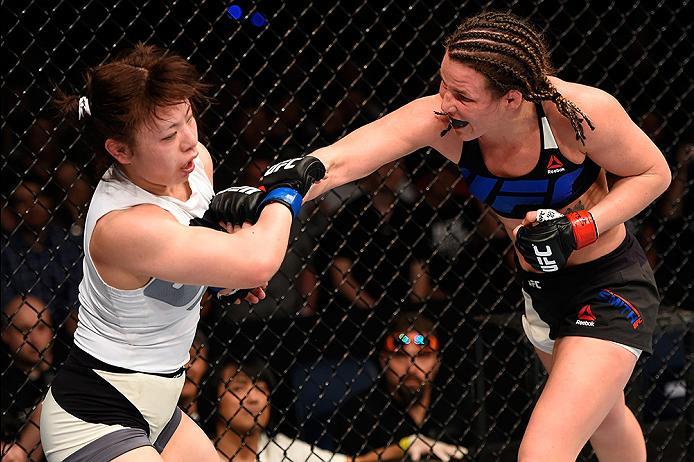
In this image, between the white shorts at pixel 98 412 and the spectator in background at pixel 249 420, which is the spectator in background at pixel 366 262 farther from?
the white shorts at pixel 98 412

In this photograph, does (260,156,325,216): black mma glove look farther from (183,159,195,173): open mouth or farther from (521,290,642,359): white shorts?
(521,290,642,359): white shorts

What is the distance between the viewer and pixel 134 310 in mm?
1760

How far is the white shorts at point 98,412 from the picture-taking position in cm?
174

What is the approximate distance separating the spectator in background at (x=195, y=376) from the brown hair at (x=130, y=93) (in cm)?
134

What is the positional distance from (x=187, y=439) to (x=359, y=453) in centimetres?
122

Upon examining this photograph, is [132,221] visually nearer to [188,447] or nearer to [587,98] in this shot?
[188,447]

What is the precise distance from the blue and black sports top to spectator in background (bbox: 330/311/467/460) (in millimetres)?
1048

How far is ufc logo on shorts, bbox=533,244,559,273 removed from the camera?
200cm

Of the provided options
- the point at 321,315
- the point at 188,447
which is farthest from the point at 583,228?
the point at 321,315

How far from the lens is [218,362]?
9.66 feet

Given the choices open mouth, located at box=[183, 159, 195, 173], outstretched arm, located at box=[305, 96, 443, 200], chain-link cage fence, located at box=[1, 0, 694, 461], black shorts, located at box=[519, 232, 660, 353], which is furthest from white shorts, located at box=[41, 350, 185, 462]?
chain-link cage fence, located at box=[1, 0, 694, 461]

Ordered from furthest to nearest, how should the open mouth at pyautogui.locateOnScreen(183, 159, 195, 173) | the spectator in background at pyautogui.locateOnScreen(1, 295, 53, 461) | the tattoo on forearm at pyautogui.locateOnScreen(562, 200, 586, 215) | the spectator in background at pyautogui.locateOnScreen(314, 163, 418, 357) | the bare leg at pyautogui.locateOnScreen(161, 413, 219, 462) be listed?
the spectator in background at pyautogui.locateOnScreen(314, 163, 418, 357), the spectator in background at pyautogui.locateOnScreen(1, 295, 53, 461), the tattoo on forearm at pyautogui.locateOnScreen(562, 200, 586, 215), the bare leg at pyautogui.locateOnScreen(161, 413, 219, 462), the open mouth at pyautogui.locateOnScreen(183, 159, 195, 173)

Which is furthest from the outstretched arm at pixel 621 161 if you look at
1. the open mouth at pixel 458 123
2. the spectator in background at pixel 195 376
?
the spectator in background at pixel 195 376

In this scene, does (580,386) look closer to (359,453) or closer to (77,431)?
(77,431)
